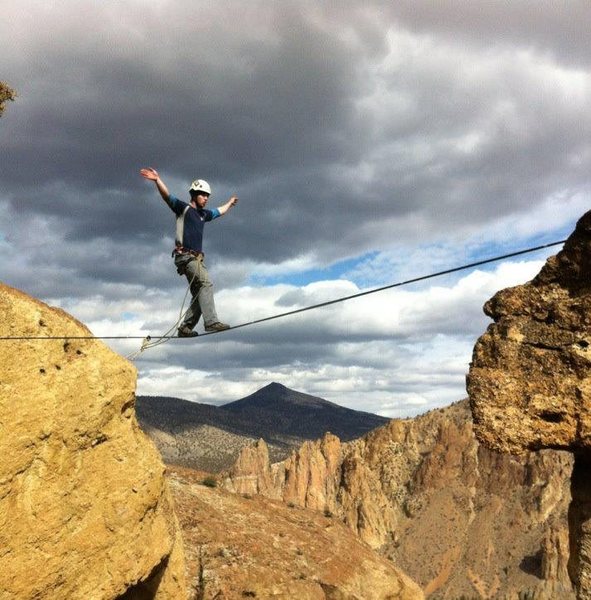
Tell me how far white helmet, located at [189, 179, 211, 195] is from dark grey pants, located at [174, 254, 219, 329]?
111cm

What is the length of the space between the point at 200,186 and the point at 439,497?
3476 inches

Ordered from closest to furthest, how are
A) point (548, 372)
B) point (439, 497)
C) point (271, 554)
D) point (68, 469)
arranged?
point (548, 372) → point (68, 469) → point (271, 554) → point (439, 497)

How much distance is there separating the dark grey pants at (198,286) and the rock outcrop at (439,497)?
6972 centimetres

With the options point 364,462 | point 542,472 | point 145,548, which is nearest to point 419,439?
point 364,462

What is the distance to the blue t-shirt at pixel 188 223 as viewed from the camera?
36.9 ft

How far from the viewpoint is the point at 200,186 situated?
37.3 feet

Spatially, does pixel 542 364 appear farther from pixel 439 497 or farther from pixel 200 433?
pixel 200 433

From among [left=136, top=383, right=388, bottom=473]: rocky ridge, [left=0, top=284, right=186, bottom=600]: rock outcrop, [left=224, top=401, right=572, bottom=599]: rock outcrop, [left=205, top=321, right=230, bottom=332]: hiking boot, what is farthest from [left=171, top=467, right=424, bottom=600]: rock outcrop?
[left=136, top=383, right=388, bottom=473]: rocky ridge

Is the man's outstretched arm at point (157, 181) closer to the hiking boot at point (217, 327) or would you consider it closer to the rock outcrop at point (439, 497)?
the hiking boot at point (217, 327)

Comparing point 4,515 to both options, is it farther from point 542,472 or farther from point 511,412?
point 542,472

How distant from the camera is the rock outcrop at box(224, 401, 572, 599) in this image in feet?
258

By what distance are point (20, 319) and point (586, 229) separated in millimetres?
9427

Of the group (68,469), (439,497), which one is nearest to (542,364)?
(68,469)

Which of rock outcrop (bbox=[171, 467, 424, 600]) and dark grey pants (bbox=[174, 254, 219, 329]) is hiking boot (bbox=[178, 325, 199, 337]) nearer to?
dark grey pants (bbox=[174, 254, 219, 329])
